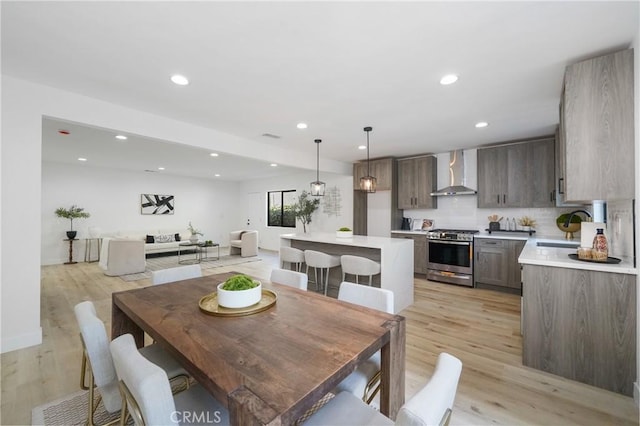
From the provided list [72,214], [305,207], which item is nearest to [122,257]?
[72,214]

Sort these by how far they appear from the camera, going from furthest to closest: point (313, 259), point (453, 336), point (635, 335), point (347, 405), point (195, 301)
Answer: point (313, 259) < point (453, 336) < point (635, 335) < point (195, 301) < point (347, 405)

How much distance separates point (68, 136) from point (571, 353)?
6.87m

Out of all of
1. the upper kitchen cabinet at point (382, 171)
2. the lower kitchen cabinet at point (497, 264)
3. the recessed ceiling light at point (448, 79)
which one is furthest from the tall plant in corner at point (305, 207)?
the recessed ceiling light at point (448, 79)

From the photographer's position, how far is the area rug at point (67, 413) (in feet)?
5.56

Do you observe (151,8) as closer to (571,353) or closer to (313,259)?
(313,259)

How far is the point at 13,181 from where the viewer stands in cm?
245

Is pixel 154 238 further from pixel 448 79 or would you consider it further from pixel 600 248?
pixel 600 248

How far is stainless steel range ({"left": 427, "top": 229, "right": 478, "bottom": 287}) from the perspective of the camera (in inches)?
183

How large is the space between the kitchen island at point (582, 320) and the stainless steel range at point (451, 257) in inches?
95.9

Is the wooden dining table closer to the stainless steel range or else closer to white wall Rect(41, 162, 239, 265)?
the stainless steel range

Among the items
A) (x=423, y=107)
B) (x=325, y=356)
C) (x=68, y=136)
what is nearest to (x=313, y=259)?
(x=423, y=107)

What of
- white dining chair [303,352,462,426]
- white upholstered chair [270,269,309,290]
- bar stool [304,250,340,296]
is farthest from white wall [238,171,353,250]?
white dining chair [303,352,462,426]

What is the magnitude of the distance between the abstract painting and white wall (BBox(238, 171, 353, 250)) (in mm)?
2601

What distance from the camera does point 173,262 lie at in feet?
23.1
